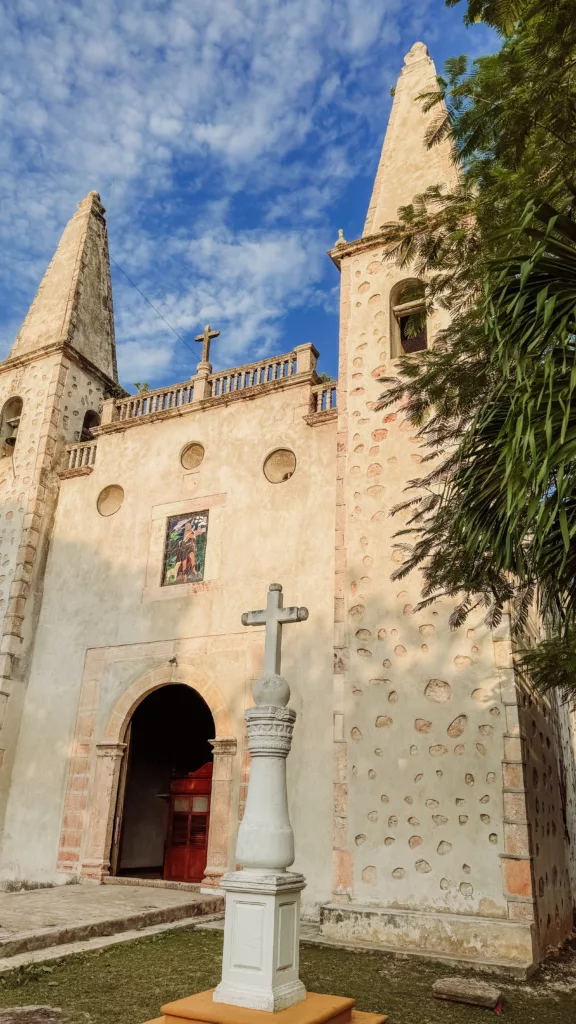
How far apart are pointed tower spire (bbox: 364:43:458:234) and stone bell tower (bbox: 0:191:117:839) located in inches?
263

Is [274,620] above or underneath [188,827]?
above

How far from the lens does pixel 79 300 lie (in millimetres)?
15883

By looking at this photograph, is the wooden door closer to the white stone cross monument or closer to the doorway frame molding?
the doorway frame molding

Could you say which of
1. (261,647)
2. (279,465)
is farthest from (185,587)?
(279,465)

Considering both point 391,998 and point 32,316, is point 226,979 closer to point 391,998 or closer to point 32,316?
point 391,998

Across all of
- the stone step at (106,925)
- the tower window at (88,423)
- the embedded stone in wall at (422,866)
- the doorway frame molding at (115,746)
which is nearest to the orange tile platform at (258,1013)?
the stone step at (106,925)

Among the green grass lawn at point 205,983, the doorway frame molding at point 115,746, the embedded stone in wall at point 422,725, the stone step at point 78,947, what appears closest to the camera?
the green grass lawn at point 205,983

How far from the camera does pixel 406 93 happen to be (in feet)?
43.3

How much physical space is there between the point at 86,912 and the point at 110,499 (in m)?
7.31

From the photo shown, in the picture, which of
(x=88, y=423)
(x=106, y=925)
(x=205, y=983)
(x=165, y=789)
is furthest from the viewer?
(x=88, y=423)

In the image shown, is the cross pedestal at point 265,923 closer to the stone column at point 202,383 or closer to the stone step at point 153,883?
the stone step at point 153,883

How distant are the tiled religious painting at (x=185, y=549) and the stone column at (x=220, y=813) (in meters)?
2.71

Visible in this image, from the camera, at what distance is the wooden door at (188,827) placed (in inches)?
505

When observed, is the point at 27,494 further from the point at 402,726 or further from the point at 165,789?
the point at 402,726
